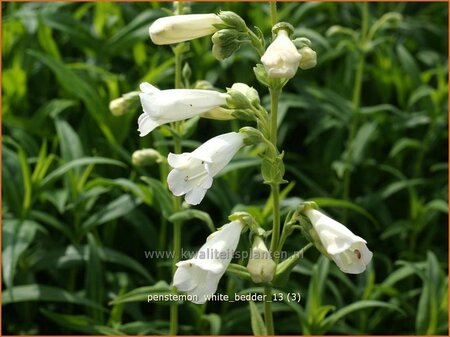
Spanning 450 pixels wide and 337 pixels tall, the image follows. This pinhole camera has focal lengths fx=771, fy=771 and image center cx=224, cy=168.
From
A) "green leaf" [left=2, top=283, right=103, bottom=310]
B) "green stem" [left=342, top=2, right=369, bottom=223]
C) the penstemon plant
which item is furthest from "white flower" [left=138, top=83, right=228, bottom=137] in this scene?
"green stem" [left=342, top=2, right=369, bottom=223]

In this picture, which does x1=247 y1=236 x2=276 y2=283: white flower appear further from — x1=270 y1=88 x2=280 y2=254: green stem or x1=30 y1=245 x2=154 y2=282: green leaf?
x1=30 y1=245 x2=154 y2=282: green leaf

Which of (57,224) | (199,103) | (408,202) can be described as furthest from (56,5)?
(199,103)

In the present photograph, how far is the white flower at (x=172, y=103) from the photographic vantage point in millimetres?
1938

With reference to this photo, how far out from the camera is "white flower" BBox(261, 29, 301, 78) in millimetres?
1768

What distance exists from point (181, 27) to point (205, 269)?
0.65 meters

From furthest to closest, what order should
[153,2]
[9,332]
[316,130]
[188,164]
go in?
[153,2], [316,130], [9,332], [188,164]

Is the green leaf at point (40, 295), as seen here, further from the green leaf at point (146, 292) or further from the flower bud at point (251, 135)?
the flower bud at point (251, 135)

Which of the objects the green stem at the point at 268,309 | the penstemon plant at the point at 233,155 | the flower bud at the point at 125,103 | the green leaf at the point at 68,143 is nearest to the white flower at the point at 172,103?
the penstemon plant at the point at 233,155

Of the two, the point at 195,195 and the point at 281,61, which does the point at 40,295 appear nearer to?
the point at 195,195

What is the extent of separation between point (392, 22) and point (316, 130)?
72 centimetres

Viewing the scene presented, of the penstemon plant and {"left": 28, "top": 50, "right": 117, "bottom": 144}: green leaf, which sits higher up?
{"left": 28, "top": 50, "right": 117, "bottom": 144}: green leaf

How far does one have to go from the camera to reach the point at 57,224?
307 centimetres

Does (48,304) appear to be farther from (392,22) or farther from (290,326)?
(392,22)

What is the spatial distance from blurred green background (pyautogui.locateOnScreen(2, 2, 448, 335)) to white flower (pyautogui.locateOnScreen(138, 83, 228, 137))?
614 millimetres
